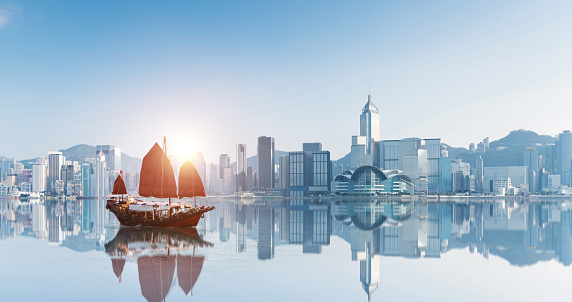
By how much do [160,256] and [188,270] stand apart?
687 centimetres

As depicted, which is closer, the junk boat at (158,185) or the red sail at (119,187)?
the junk boat at (158,185)

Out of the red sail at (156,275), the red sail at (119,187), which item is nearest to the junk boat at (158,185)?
the red sail at (119,187)

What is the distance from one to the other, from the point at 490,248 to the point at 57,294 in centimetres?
4104

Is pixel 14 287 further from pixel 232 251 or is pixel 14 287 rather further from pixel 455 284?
pixel 455 284

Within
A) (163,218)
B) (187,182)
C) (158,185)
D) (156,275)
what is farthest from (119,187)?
(156,275)

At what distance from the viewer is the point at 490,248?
47.6 metres

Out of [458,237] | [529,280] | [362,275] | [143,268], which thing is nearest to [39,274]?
[143,268]

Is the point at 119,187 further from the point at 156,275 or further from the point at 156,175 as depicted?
the point at 156,275

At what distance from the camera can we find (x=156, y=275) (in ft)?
103

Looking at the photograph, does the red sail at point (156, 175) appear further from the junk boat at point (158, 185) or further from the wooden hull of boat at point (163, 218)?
the wooden hull of boat at point (163, 218)

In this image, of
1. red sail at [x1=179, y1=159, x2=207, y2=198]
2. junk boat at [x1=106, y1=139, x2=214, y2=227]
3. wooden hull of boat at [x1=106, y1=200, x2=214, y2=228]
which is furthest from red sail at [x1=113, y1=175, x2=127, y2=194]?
red sail at [x1=179, y1=159, x2=207, y2=198]

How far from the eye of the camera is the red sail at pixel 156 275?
27031 mm

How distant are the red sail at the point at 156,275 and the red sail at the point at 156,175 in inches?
1229

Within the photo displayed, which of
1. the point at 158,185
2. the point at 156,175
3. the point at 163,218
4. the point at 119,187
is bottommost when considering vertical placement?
the point at 163,218
